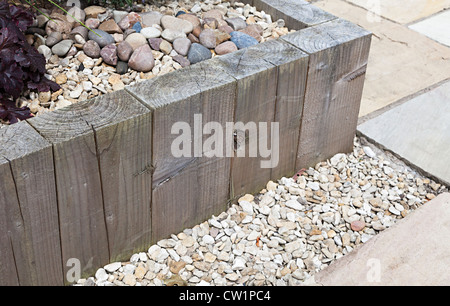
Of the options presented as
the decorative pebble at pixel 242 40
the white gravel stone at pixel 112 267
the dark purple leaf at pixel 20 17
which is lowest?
the white gravel stone at pixel 112 267

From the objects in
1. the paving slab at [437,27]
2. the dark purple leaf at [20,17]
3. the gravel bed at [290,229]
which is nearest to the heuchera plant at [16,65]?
the dark purple leaf at [20,17]

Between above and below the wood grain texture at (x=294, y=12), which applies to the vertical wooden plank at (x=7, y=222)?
below

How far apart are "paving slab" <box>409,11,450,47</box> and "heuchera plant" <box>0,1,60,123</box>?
97.6 inches

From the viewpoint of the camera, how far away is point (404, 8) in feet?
13.5

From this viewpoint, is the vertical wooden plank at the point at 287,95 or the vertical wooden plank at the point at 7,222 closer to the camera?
the vertical wooden plank at the point at 7,222

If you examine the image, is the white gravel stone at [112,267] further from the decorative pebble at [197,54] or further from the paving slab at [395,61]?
the paving slab at [395,61]

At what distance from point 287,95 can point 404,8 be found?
2.09 metres

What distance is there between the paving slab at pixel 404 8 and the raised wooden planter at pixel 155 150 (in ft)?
4.74

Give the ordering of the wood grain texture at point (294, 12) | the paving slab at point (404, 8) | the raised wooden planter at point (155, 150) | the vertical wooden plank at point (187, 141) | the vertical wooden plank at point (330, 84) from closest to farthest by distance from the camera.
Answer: the raised wooden planter at point (155, 150) < the vertical wooden plank at point (187, 141) < the vertical wooden plank at point (330, 84) < the wood grain texture at point (294, 12) < the paving slab at point (404, 8)

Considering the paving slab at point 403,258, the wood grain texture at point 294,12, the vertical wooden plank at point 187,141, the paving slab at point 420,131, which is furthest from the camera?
the paving slab at point 420,131

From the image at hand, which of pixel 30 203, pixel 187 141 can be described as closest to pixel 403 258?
pixel 187 141

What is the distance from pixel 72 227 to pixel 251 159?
2.61 feet

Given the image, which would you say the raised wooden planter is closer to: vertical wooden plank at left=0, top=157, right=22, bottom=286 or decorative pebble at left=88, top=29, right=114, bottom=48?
vertical wooden plank at left=0, top=157, right=22, bottom=286

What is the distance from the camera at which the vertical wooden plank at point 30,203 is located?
1783mm
